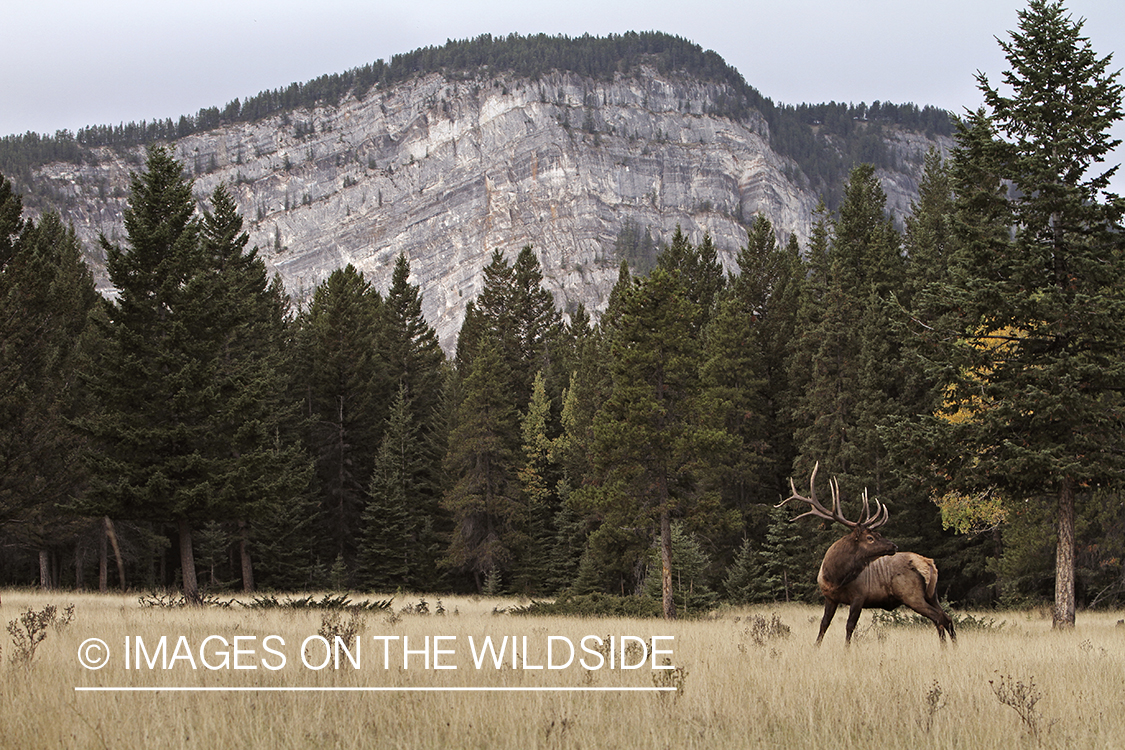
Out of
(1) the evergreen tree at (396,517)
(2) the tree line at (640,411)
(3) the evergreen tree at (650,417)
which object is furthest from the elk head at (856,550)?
(1) the evergreen tree at (396,517)

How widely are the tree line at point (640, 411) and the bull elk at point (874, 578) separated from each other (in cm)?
561

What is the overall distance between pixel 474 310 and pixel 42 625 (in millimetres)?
57658

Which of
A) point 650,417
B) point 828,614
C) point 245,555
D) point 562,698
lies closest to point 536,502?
point 245,555

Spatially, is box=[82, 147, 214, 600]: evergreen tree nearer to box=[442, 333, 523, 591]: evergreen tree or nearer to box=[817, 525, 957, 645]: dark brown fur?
box=[817, 525, 957, 645]: dark brown fur

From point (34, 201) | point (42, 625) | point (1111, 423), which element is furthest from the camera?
point (34, 201)

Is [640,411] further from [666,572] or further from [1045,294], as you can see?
[1045,294]

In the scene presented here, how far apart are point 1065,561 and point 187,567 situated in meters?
20.5

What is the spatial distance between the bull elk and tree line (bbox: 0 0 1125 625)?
561cm

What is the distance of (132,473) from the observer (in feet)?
71.3

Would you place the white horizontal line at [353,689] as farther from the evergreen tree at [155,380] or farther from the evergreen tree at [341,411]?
the evergreen tree at [341,411]

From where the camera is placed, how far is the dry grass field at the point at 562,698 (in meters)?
5.81

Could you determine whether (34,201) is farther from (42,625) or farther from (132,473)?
(42,625)

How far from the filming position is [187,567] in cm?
2212

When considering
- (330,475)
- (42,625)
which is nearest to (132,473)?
(42,625)
